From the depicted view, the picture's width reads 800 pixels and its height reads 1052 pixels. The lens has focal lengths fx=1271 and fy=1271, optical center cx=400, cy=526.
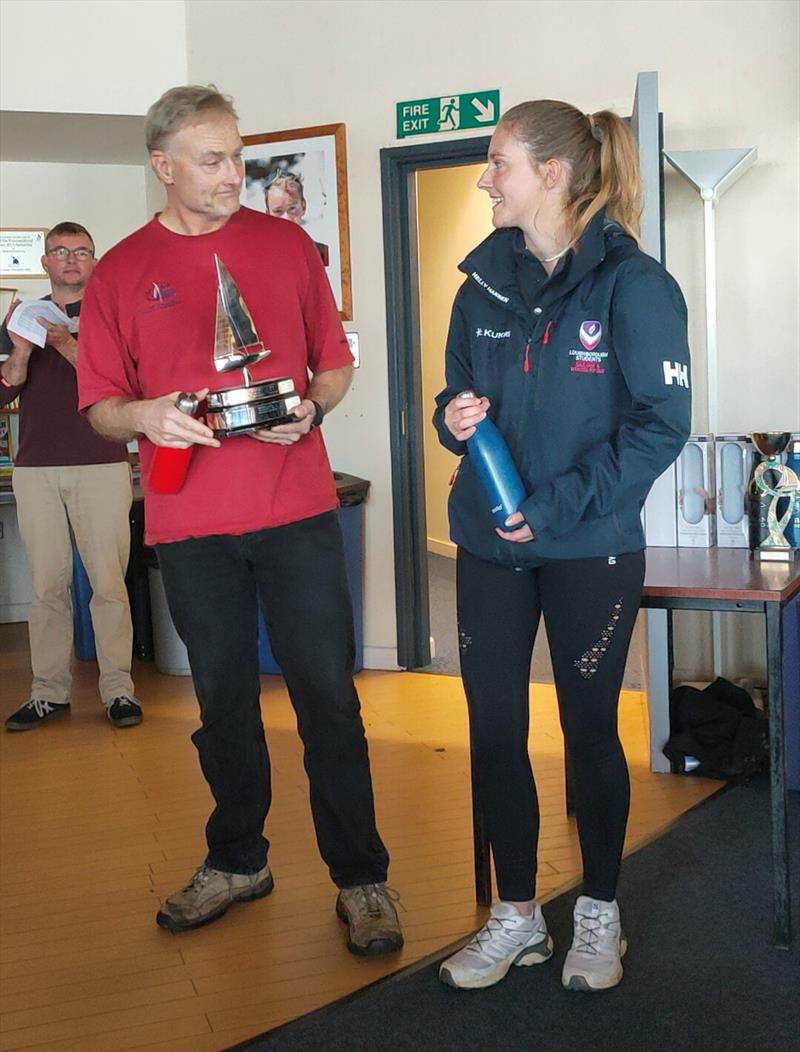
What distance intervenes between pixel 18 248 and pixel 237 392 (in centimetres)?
452

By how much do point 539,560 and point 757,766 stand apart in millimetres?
1639

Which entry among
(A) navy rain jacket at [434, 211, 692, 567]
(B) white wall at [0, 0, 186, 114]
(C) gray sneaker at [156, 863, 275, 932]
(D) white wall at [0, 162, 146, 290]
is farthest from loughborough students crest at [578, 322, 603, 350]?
(D) white wall at [0, 162, 146, 290]

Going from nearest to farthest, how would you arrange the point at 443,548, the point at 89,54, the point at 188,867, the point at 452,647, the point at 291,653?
1. the point at 291,653
2. the point at 188,867
3. the point at 89,54
4. the point at 452,647
5. the point at 443,548

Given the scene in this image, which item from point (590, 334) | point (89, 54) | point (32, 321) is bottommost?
point (590, 334)

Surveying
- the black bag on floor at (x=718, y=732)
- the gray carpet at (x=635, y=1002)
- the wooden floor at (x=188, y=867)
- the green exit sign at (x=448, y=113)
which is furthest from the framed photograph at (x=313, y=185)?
the gray carpet at (x=635, y=1002)

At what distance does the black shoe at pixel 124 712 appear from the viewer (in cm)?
455

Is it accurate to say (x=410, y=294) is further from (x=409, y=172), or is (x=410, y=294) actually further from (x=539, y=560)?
(x=539, y=560)

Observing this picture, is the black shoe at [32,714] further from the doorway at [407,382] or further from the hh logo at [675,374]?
the hh logo at [675,374]

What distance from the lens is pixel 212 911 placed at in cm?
282

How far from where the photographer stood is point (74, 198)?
648 centimetres

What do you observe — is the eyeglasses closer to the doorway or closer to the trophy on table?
the doorway

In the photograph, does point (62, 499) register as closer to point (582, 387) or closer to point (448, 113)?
point (448, 113)

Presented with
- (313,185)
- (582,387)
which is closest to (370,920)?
(582,387)

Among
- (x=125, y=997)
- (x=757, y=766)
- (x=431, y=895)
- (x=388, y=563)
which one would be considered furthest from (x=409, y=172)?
(x=125, y=997)
